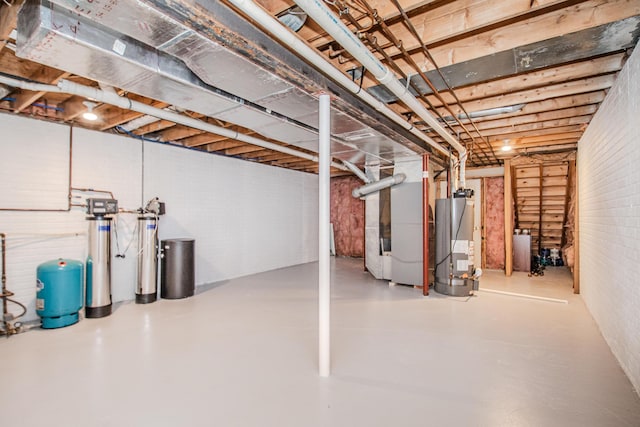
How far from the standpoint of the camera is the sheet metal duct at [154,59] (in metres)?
1.43

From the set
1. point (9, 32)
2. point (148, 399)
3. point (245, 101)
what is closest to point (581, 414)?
point (148, 399)

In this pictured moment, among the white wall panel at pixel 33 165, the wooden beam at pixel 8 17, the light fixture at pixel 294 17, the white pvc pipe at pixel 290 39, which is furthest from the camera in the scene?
the white wall panel at pixel 33 165

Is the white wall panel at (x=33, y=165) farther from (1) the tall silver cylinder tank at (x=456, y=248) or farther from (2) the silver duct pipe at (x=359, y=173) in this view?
(1) the tall silver cylinder tank at (x=456, y=248)

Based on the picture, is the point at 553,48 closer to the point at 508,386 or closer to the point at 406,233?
the point at 508,386

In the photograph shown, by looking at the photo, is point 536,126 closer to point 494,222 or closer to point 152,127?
point 494,222

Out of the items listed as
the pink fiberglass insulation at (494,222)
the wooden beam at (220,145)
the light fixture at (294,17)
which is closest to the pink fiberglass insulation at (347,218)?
the pink fiberglass insulation at (494,222)

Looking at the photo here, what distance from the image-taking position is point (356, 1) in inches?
62.7

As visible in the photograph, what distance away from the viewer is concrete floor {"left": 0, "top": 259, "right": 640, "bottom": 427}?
5.73 feet

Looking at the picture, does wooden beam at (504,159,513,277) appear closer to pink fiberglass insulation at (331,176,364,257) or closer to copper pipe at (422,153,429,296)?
copper pipe at (422,153,429,296)

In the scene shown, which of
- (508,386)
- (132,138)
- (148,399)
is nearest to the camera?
(148,399)

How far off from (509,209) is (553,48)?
14.4 feet

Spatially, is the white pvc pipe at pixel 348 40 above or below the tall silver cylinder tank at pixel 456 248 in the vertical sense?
above

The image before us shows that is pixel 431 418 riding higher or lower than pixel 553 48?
lower

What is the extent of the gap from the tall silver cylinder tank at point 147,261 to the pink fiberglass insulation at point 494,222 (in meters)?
6.40
